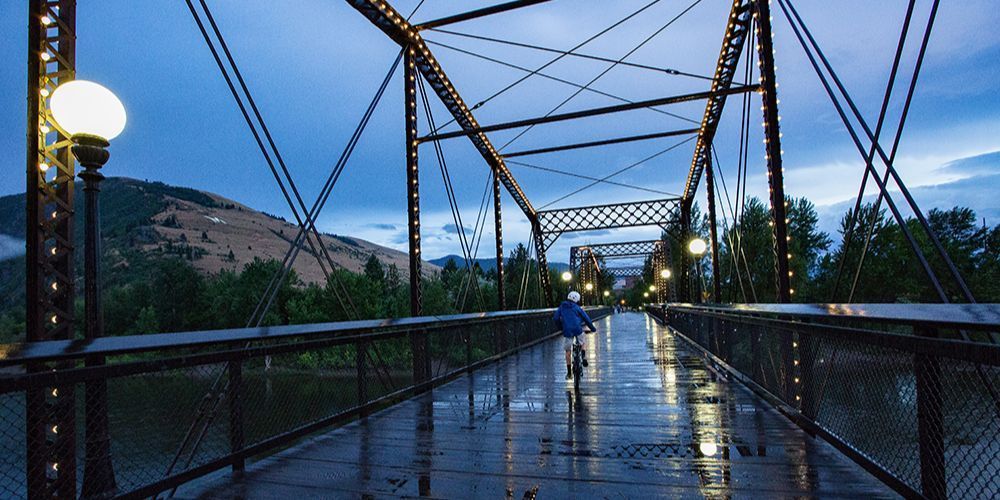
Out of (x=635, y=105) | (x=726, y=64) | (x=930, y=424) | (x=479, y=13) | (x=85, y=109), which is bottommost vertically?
(x=930, y=424)

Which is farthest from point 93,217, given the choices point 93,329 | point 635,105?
point 635,105

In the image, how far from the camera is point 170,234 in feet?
359

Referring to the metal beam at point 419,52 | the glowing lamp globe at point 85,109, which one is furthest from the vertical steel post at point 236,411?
the metal beam at point 419,52

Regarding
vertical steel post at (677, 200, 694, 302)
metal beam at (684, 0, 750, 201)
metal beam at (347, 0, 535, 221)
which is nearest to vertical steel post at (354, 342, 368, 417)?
metal beam at (347, 0, 535, 221)

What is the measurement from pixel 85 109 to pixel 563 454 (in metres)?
4.17

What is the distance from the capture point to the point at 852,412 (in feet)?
12.6

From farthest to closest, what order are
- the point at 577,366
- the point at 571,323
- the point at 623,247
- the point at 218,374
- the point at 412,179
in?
the point at 623,247
the point at 412,179
the point at 571,323
the point at 577,366
the point at 218,374

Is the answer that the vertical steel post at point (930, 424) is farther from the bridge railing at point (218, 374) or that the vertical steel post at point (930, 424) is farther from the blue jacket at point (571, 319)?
the blue jacket at point (571, 319)

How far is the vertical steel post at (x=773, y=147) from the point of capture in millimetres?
7820

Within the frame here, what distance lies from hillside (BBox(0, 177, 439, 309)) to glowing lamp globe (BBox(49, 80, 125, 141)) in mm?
75974

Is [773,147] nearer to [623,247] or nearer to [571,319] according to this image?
[571,319]

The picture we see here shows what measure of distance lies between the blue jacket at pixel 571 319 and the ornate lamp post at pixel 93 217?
5.50m

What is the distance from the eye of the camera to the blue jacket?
7500 mm

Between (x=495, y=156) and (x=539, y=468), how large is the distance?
13211 mm
